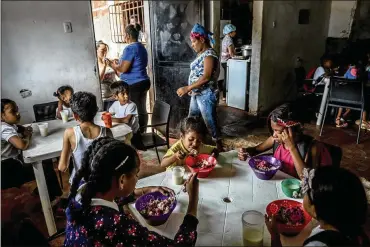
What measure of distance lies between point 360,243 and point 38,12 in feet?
13.2

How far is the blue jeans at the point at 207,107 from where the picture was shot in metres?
3.26

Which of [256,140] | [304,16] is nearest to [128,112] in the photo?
[256,140]

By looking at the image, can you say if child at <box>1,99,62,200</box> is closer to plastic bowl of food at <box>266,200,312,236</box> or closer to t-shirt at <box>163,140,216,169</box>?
t-shirt at <box>163,140,216,169</box>

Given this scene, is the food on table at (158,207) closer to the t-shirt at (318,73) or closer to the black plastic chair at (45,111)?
Result: the black plastic chair at (45,111)

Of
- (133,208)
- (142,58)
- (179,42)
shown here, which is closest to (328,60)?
(179,42)

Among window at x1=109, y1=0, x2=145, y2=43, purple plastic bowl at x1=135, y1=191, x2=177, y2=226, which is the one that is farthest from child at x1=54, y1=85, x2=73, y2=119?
window at x1=109, y1=0, x2=145, y2=43

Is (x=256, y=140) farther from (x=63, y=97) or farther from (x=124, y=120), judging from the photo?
(x=63, y=97)

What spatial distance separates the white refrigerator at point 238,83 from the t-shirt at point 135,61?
7.34ft

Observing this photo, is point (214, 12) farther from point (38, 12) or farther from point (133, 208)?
point (133, 208)

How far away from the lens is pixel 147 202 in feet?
4.72

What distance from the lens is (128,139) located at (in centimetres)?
256

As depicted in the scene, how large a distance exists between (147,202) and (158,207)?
0.10 meters

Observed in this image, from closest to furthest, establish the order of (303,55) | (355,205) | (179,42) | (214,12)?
(355,205)
(179,42)
(214,12)
(303,55)

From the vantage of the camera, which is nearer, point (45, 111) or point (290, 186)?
point (290, 186)
